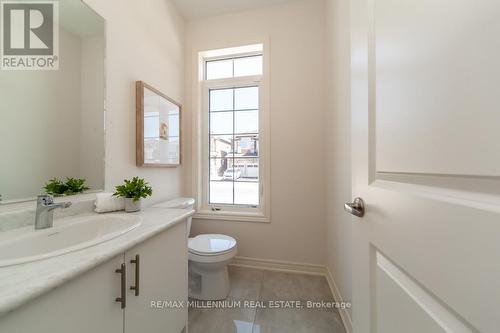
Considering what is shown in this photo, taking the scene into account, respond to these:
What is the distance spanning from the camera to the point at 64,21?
1018 millimetres

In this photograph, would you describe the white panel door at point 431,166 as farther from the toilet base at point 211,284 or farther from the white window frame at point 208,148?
the white window frame at point 208,148

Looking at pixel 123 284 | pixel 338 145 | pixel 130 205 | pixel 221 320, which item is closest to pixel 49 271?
pixel 123 284

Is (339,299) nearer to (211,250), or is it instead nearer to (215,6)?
(211,250)

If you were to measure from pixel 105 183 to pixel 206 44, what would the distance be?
170cm

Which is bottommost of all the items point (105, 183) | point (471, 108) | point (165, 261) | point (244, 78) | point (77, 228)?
point (165, 261)

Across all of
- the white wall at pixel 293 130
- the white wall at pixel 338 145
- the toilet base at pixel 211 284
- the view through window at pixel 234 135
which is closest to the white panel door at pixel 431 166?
the white wall at pixel 338 145

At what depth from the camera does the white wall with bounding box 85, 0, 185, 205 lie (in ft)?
4.10

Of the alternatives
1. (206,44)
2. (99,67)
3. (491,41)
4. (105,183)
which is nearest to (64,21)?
(99,67)

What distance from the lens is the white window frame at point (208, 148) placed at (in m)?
1.97

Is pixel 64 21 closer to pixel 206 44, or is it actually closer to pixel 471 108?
pixel 206 44

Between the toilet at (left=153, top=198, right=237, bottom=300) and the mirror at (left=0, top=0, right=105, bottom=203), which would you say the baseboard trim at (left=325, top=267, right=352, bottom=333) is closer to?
the toilet at (left=153, top=198, right=237, bottom=300)

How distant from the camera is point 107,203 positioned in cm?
108

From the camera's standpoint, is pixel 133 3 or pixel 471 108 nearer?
pixel 471 108

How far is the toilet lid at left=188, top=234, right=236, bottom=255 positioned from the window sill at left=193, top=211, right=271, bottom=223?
0.35 metres
